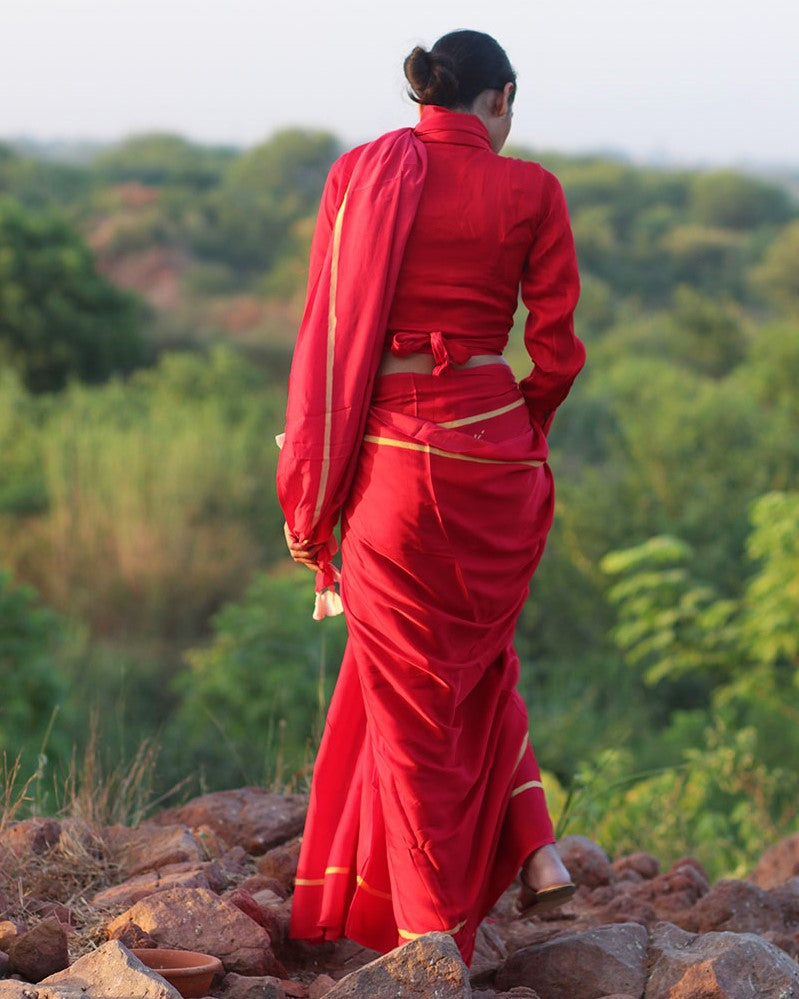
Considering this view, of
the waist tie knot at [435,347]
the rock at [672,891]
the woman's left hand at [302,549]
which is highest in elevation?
the waist tie knot at [435,347]

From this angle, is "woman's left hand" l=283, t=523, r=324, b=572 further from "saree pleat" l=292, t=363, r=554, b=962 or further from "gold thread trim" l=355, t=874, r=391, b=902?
"gold thread trim" l=355, t=874, r=391, b=902

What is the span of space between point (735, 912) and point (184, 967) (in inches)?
57.5

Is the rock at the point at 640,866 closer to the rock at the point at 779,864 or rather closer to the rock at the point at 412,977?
the rock at the point at 779,864

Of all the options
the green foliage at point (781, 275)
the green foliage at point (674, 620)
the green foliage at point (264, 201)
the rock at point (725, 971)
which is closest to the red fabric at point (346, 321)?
the rock at point (725, 971)

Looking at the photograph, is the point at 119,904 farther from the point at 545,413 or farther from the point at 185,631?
the point at 185,631

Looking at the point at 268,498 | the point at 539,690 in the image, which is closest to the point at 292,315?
the point at 268,498

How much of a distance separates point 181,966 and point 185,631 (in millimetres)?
9252

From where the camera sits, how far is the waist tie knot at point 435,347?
2756 mm

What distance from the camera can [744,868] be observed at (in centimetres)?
488

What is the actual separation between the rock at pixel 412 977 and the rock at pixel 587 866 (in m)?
1.29

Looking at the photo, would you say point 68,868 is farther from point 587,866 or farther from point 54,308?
point 54,308

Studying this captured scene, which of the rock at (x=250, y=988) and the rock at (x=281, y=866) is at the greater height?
the rock at (x=250, y=988)

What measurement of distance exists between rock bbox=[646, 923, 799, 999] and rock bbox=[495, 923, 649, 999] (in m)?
0.05

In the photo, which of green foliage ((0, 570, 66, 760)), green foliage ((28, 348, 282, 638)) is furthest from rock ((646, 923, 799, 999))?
green foliage ((28, 348, 282, 638))
